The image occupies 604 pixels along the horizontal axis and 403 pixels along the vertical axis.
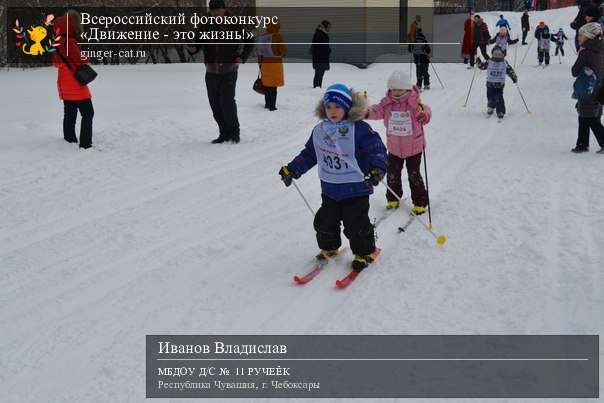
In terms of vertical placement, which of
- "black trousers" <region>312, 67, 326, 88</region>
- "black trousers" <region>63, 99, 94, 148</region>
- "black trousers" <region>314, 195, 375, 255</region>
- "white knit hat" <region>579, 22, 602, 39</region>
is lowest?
"black trousers" <region>314, 195, 375, 255</region>

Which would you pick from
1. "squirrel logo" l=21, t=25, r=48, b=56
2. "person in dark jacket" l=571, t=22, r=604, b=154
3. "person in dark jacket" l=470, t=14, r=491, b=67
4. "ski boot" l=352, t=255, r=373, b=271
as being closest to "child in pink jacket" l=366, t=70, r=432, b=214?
"ski boot" l=352, t=255, r=373, b=271

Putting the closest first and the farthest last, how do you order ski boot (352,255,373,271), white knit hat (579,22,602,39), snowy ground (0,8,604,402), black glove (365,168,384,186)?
snowy ground (0,8,604,402), black glove (365,168,384,186), ski boot (352,255,373,271), white knit hat (579,22,602,39)

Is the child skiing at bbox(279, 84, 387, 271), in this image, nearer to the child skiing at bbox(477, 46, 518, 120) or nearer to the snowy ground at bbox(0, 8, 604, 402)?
the snowy ground at bbox(0, 8, 604, 402)

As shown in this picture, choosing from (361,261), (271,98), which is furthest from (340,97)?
(271,98)

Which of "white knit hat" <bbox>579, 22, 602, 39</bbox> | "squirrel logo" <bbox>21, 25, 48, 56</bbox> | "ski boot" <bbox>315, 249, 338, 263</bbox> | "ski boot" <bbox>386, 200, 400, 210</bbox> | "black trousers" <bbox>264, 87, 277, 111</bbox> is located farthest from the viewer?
"squirrel logo" <bbox>21, 25, 48, 56</bbox>

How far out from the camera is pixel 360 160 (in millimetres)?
4832

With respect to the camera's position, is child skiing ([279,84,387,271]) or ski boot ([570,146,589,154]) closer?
child skiing ([279,84,387,271])

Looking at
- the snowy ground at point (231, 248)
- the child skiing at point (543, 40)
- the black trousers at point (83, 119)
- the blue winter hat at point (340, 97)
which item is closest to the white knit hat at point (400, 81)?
the snowy ground at point (231, 248)

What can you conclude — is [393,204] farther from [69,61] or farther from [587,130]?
[69,61]

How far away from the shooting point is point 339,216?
505 centimetres

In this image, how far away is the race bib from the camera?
6.39 metres

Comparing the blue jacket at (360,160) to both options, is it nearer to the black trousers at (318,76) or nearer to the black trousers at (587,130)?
the black trousers at (587,130)

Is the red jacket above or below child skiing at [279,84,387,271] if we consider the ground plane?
above

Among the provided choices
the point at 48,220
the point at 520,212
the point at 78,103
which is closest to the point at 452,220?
the point at 520,212
